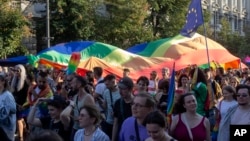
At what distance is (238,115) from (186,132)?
812 mm

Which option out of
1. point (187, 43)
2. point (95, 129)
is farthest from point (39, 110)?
point (187, 43)

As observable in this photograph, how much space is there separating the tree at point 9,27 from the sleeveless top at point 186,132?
2241cm

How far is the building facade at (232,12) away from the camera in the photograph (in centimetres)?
7431

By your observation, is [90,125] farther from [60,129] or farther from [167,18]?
[167,18]

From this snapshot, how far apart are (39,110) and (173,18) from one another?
36.0 meters

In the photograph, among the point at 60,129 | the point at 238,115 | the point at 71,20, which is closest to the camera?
the point at 238,115

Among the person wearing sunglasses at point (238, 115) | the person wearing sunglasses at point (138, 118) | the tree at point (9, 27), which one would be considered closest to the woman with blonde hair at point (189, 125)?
the person wearing sunglasses at point (238, 115)

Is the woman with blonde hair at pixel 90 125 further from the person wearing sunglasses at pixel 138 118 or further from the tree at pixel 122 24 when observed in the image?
the tree at pixel 122 24

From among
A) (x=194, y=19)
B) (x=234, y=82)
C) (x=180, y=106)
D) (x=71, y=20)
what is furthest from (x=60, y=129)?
(x=71, y=20)

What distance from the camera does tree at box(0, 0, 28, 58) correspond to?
28.5 m

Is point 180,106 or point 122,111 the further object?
point 122,111

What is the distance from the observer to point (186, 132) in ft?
22.3

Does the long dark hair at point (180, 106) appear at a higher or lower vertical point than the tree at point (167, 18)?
lower

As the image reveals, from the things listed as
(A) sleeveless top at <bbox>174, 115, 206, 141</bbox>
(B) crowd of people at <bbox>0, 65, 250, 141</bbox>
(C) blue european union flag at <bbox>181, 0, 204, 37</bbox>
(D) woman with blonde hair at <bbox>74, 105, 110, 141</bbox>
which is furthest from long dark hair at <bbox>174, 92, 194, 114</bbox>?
(C) blue european union flag at <bbox>181, 0, 204, 37</bbox>
